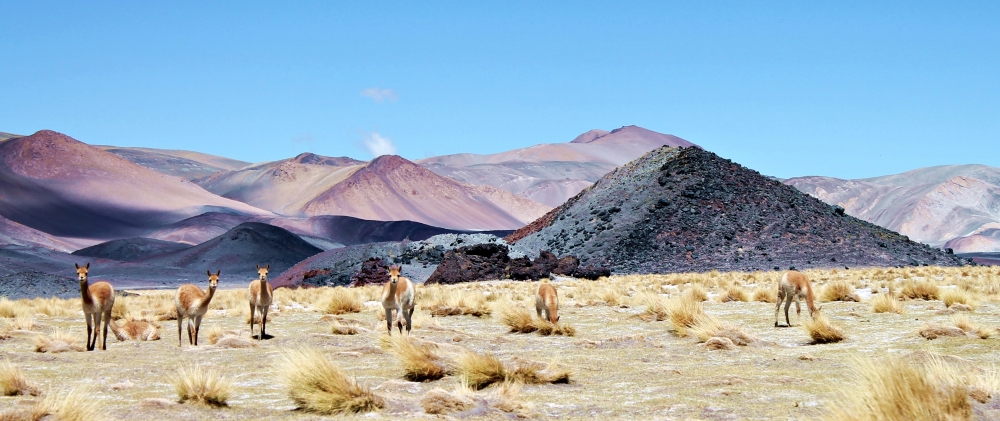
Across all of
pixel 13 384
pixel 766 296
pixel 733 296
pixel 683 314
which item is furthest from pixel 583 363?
pixel 733 296

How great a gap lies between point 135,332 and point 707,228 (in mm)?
46387

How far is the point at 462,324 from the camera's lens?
60.1 ft

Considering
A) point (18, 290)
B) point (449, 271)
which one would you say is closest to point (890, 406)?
point (449, 271)

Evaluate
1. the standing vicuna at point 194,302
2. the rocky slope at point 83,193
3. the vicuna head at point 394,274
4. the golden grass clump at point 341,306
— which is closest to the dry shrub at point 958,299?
the vicuna head at point 394,274

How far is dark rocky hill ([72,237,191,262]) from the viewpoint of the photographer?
359ft

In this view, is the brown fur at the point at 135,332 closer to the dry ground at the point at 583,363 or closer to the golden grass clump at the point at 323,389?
the dry ground at the point at 583,363

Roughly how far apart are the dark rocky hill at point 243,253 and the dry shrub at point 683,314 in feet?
263

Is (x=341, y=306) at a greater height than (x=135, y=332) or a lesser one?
greater

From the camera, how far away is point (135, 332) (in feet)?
48.0

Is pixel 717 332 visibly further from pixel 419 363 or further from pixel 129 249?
pixel 129 249

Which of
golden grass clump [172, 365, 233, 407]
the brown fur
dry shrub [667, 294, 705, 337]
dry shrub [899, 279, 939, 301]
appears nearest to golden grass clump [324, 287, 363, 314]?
the brown fur

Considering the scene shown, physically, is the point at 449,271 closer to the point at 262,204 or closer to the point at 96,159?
the point at 96,159

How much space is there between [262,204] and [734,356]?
194m

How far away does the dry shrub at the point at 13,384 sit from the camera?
8742 mm
